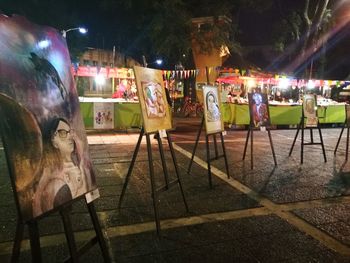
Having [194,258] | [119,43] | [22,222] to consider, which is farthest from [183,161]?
[119,43]

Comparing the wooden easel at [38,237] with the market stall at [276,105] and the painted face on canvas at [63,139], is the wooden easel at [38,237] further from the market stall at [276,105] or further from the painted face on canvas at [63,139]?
the market stall at [276,105]

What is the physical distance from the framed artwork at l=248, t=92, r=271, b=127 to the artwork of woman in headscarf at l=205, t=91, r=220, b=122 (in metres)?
1.51

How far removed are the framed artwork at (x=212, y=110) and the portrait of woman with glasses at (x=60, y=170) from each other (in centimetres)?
347

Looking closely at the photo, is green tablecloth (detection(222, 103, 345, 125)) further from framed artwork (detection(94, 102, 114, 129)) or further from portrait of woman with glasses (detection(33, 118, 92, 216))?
portrait of woman with glasses (detection(33, 118, 92, 216))

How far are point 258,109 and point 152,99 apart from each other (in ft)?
13.8

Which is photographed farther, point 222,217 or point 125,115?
point 125,115

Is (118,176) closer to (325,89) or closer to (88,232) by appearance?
(88,232)

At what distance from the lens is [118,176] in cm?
700

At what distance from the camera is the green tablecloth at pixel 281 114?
14.7m

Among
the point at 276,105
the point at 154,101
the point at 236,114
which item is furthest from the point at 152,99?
the point at 276,105

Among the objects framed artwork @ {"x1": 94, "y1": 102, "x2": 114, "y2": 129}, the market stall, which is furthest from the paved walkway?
framed artwork @ {"x1": 94, "y1": 102, "x2": 114, "y2": 129}

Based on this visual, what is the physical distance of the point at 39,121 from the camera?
2557 millimetres

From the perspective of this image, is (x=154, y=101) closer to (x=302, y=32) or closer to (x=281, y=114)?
(x=281, y=114)

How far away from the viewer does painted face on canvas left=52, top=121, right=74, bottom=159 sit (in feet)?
8.92
